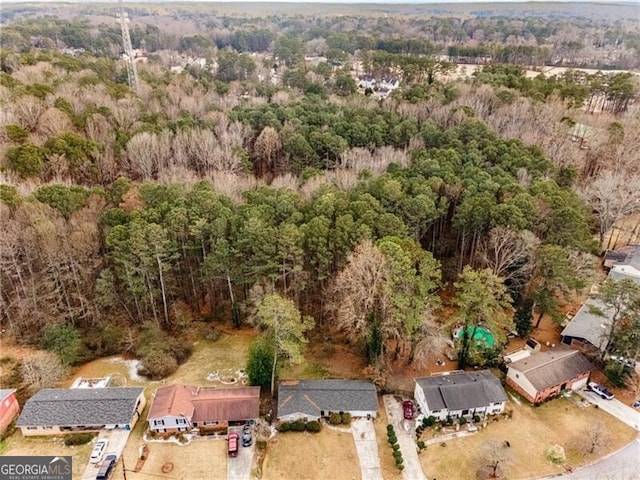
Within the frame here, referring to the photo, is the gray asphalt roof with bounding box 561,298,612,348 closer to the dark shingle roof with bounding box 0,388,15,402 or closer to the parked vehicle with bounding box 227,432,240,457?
the parked vehicle with bounding box 227,432,240,457

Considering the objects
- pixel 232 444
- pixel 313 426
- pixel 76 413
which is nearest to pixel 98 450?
pixel 76 413

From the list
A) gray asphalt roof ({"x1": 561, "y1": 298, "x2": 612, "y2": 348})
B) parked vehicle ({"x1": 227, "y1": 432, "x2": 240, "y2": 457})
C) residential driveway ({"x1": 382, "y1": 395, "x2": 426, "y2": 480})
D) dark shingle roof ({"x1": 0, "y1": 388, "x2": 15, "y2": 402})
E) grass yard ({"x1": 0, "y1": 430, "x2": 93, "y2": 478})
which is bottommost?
residential driveway ({"x1": 382, "y1": 395, "x2": 426, "y2": 480})

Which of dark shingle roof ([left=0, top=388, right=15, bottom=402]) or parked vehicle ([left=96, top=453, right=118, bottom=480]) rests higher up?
dark shingle roof ([left=0, top=388, right=15, bottom=402])

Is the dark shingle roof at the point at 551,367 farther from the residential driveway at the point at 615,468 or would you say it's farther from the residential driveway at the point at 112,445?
the residential driveway at the point at 112,445

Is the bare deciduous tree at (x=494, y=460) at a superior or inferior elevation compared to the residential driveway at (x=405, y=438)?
superior

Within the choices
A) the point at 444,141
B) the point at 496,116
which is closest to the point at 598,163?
the point at 496,116

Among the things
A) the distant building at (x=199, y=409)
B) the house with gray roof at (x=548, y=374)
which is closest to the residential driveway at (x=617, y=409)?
the house with gray roof at (x=548, y=374)

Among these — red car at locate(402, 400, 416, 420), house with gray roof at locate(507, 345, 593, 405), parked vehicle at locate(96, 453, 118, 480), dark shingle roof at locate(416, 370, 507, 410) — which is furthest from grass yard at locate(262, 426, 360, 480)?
house with gray roof at locate(507, 345, 593, 405)

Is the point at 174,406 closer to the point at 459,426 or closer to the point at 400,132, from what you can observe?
the point at 459,426
